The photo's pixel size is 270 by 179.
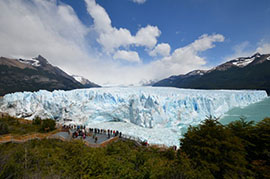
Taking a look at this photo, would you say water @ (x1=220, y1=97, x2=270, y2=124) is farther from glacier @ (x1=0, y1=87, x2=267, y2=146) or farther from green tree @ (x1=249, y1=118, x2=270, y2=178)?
green tree @ (x1=249, y1=118, x2=270, y2=178)

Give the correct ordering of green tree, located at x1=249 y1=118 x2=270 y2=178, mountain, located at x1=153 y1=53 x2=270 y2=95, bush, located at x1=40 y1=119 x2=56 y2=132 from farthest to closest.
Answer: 1. mountain, located at x1=153 y1=53 x2=270 y2=95
2. bush, located at x1=40 y1=119 x2=56 y2=132
3. green tree, located at x1=249 y1=118 x2=270 y2=178

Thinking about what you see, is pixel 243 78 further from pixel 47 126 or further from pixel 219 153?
pixel 47 126

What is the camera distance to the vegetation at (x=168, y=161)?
3.31 m

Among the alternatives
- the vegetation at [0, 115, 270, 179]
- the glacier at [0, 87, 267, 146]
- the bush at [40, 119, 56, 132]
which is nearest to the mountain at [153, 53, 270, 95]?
the glacier at [0, 87, 267, 146]

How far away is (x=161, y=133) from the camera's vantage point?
12727 millimetres

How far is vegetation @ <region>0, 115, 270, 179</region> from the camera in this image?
10.9ft

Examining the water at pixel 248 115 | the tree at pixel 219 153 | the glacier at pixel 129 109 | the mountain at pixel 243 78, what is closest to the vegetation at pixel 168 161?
the tree at pixel 219 153

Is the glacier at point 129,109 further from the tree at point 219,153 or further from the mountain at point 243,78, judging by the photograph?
the mountain at point 243,78

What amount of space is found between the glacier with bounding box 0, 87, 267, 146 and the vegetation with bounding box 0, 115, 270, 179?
7283mm

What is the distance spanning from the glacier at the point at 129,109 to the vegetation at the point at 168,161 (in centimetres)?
728

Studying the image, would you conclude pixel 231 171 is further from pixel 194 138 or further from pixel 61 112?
pixel 61 112

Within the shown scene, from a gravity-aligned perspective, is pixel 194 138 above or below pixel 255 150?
above

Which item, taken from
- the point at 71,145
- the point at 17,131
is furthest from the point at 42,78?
the point at 71,145

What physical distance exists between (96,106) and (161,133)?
33.4ft
